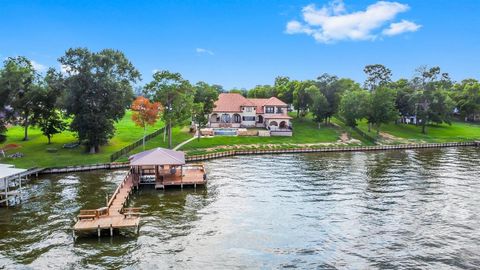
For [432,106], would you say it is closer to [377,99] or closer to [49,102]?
[377,99]

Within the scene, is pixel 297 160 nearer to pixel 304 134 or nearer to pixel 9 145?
pixel 304 134

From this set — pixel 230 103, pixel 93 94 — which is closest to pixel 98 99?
pixel 93 94

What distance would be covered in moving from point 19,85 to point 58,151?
13358 mm

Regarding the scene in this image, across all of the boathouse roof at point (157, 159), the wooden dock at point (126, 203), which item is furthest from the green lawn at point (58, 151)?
the boathouse roof at point (157, 159)

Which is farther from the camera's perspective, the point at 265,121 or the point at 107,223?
the point at 265,121

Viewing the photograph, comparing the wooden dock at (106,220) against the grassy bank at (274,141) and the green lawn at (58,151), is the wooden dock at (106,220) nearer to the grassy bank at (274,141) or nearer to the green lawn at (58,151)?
the green lawn at (58,151)

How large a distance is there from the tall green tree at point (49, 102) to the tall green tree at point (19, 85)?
1131 mm

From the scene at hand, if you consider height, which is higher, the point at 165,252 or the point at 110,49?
the point at 110,49

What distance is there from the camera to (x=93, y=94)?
6375cm

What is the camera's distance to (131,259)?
25.6 m

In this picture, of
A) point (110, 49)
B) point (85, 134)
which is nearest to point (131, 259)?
point (85, 134)

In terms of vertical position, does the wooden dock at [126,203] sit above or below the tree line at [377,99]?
below

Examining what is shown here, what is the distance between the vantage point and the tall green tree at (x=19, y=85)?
64.4 m

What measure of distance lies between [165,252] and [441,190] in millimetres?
33457
